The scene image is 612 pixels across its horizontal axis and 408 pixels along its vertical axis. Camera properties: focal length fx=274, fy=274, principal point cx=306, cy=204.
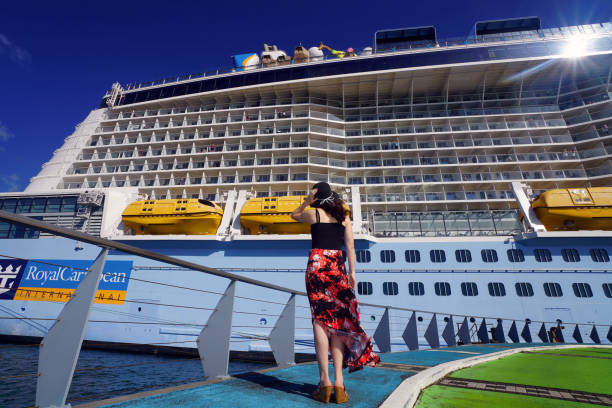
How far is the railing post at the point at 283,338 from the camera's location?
3412 millimetres

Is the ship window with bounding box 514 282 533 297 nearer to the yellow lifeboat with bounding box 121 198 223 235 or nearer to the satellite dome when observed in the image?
the yellow lifeboat with bounding box 121 198 223 235

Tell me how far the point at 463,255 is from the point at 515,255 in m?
1.90

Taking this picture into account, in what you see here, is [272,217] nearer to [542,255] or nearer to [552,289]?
[542,255]

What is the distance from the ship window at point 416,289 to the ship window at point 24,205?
1980 centimetres

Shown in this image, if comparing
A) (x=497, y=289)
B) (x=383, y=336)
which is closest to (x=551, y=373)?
(x=383, y=336)

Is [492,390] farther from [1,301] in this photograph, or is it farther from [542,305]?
[1,301]

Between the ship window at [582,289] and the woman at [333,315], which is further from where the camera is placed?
the ship window at [582,289]

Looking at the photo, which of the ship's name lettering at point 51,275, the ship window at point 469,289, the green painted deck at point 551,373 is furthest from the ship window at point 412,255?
the ship's name lettering at point 51,275

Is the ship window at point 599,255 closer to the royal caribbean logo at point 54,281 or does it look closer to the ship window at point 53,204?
the royal caribbean logo at point 54,281

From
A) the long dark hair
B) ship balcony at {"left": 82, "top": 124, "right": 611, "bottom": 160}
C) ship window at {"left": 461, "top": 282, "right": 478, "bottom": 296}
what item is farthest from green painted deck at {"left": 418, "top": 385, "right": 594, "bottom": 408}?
ship balcony at {"left": 82, "top": 124, "right": 611, "bottom": 160}

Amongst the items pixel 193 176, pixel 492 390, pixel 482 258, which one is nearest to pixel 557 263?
pixel 482 258

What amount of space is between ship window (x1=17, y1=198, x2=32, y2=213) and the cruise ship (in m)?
0.19

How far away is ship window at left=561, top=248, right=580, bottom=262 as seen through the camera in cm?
1040

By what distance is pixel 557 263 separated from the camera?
10.4 metres
